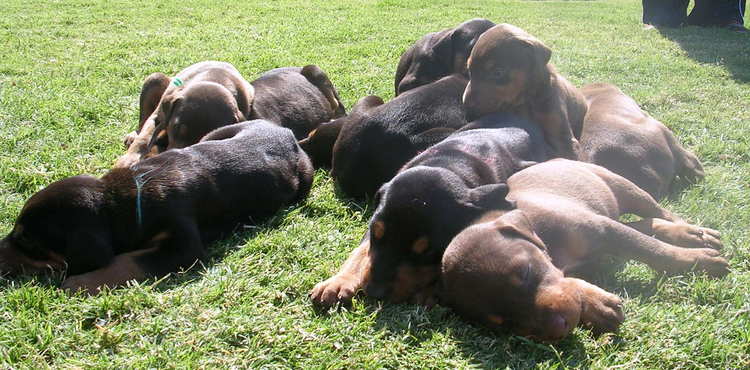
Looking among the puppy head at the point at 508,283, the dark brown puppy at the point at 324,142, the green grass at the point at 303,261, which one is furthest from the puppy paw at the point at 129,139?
the puppy head at the point at 508,283

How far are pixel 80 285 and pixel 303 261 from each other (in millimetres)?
1376

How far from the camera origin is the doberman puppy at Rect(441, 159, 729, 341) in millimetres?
3352

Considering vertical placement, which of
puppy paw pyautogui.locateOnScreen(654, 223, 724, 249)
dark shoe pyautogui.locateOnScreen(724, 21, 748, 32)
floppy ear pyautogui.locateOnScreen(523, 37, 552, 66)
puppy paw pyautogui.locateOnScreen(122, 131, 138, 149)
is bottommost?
dark shoe pyautogui.locateOnScreen(724, 21, 748, 32)

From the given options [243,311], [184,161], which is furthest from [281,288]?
[184,161]

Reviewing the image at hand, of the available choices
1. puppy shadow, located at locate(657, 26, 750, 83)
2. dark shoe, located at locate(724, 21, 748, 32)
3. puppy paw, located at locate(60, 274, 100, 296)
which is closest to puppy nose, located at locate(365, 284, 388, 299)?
puppy paw, located at locate(60, 274, 100, 296)

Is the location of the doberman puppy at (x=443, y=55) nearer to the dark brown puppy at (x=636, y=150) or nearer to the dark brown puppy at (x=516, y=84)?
the dark brown puppy at (x=516, y=84)

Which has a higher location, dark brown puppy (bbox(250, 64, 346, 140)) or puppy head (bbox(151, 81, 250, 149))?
puppy head (bbox(151, 81, 250, 149))

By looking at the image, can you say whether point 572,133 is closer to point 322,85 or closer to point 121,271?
point 322,85

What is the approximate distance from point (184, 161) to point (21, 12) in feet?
43.4

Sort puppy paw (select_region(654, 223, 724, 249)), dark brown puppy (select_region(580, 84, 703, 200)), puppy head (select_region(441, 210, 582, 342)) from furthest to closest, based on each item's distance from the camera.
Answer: dark brown puppy (select_region(580, 84, 703, 200)) < puppy paw (select_region(654, 223, 724, 249)) < puppy head (select_region(441, 210, 582, 342))

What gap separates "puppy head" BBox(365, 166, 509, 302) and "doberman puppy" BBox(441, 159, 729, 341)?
6.5 inches

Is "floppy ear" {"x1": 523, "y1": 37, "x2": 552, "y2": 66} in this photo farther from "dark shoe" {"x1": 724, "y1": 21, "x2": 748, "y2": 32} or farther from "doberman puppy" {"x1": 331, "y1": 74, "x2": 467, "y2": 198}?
"dark shoe" {"x1": 724, "y1": 21, "x2": 748, "y2": 32}

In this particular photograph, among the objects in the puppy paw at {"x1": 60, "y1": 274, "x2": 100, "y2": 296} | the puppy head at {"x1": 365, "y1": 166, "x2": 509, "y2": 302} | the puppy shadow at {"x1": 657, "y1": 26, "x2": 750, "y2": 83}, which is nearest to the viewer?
the puppy head at {"x1": 365, "y1": 166, "x2": 509, "y2": 302}

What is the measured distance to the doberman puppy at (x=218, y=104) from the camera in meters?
6.29
